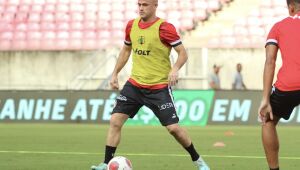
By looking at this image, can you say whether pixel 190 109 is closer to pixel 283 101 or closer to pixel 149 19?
pixel 149 19

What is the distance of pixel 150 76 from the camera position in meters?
11.4

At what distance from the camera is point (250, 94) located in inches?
984

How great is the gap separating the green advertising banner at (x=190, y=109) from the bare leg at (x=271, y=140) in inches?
614

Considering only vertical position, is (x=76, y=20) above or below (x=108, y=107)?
above

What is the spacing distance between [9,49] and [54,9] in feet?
9.53

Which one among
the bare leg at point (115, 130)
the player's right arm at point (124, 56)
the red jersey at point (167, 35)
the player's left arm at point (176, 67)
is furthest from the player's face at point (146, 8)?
the bare leg at point (115, 130)

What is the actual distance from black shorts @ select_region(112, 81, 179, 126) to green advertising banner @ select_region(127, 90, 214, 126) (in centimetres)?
1380

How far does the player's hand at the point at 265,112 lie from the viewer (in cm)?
917

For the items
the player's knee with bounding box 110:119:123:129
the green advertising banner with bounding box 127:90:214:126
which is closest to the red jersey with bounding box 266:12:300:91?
the player's knee with bounding box 110:119:123:129

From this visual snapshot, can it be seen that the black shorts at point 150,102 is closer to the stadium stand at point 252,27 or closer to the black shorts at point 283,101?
the black shorts at point 283,101

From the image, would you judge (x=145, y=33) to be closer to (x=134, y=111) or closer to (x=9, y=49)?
(x=134, y=111)

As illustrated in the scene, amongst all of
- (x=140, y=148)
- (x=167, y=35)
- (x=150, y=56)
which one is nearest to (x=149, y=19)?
(x=167, y=35)

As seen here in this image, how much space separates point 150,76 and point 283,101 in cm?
252

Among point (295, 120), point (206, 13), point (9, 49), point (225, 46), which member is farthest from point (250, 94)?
point (9, 49)
